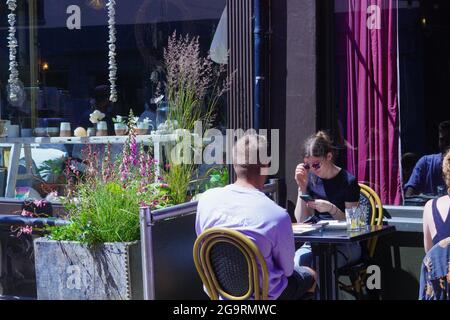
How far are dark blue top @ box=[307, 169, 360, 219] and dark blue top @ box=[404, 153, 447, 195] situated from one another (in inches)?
27.0

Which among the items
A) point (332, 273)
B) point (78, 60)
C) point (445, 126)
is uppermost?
point (78, 60)

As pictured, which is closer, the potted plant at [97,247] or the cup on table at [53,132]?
the potted plant at [97,247]

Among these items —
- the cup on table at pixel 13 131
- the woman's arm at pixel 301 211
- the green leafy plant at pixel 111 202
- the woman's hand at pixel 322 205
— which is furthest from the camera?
the cup on table at pixel 13 131

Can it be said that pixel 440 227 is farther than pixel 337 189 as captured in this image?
No

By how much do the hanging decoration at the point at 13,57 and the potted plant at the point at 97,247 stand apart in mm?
2455

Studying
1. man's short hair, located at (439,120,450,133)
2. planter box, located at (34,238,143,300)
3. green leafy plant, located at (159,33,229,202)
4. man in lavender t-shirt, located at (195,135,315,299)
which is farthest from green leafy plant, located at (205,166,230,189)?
man in lavender t-shirt, located at (195,135,315,299)

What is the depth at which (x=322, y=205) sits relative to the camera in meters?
5.81

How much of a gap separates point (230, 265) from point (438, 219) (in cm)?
120

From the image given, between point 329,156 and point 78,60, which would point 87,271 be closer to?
point 329,156

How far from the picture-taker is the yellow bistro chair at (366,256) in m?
5.87

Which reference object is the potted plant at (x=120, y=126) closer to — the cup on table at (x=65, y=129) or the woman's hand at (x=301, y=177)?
the cup on table at (x=65, y=129)

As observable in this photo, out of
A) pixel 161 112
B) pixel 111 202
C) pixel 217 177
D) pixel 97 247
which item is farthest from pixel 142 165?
pixel 161 112

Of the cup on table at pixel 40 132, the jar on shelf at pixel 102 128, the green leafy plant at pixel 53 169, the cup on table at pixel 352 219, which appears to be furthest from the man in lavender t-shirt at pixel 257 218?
the cup on table at pixel 40 132

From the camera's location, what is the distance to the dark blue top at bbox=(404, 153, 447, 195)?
20.7 feet
